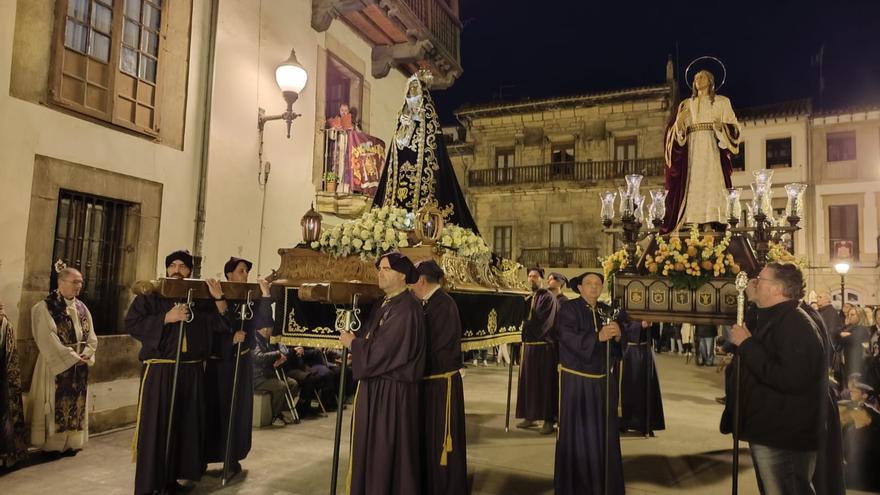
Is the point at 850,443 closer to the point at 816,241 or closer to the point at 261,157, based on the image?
the point at 261,157

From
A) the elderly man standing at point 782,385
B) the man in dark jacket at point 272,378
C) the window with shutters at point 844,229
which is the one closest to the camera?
the elderly man standing at point 782,385

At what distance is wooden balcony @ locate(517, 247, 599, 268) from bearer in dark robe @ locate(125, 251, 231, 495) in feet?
68.8

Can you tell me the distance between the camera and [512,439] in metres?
7.18

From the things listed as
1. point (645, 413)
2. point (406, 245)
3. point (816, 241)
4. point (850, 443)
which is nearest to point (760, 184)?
point (850, 443)

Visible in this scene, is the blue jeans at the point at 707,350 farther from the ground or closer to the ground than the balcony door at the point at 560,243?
closer to the ground

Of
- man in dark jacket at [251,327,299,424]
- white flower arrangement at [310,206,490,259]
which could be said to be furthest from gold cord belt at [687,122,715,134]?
man in dark jacket at [251,327,299,424]

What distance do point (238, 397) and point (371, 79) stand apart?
8045 mm

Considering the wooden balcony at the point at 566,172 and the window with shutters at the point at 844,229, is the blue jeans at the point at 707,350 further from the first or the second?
the window with shutters at the point at 844,229

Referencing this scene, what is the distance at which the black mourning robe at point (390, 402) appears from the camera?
3793 millimetres

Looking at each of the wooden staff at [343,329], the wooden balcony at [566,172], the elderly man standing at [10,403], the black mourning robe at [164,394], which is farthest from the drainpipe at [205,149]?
the wooden balcony at [566,172]

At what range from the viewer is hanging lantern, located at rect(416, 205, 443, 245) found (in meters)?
4.34

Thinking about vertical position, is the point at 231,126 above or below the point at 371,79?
below

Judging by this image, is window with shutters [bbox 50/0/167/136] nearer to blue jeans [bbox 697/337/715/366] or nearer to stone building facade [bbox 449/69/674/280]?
blue jeans [bbox 697/337/715/366]

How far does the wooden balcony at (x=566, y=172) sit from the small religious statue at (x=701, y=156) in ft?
61.2
